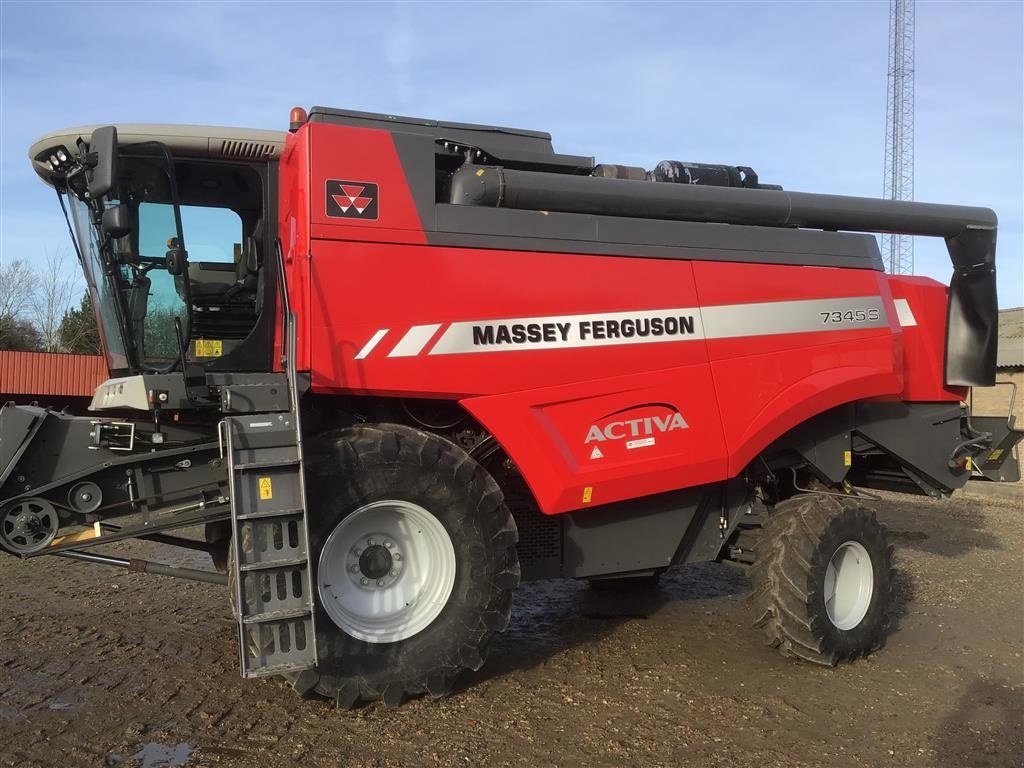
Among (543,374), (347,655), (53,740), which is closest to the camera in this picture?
(53,740)


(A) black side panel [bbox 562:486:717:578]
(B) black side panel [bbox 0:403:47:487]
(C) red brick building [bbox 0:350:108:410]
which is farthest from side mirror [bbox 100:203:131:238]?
(C) red brick building [bbox 0:350:108:410]

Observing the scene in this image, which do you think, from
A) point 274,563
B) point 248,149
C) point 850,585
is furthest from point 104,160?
point 850,585

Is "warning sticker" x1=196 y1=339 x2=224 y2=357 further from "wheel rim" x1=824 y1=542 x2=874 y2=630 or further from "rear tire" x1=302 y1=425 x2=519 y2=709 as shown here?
"wheel rim" x1=824 y1=542 x2=874 y2=630

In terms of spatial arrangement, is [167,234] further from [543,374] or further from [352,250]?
[543,374]

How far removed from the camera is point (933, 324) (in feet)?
18.6

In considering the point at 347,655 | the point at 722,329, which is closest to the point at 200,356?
the point at 347,655

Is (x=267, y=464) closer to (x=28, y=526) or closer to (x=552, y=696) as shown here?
(x=28, y=526)

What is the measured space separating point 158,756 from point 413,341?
2.08 m

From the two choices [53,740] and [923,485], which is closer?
[53,740]

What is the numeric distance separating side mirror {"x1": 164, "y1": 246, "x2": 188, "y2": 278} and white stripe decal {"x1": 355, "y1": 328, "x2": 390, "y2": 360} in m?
1.18

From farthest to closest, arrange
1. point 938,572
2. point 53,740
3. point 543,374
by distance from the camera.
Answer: point 938,572, point 543,374, point 53,740

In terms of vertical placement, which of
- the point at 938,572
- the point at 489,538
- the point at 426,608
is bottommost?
the point at 938,572

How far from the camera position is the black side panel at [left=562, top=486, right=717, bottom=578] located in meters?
4.60

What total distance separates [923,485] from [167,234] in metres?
5.18
